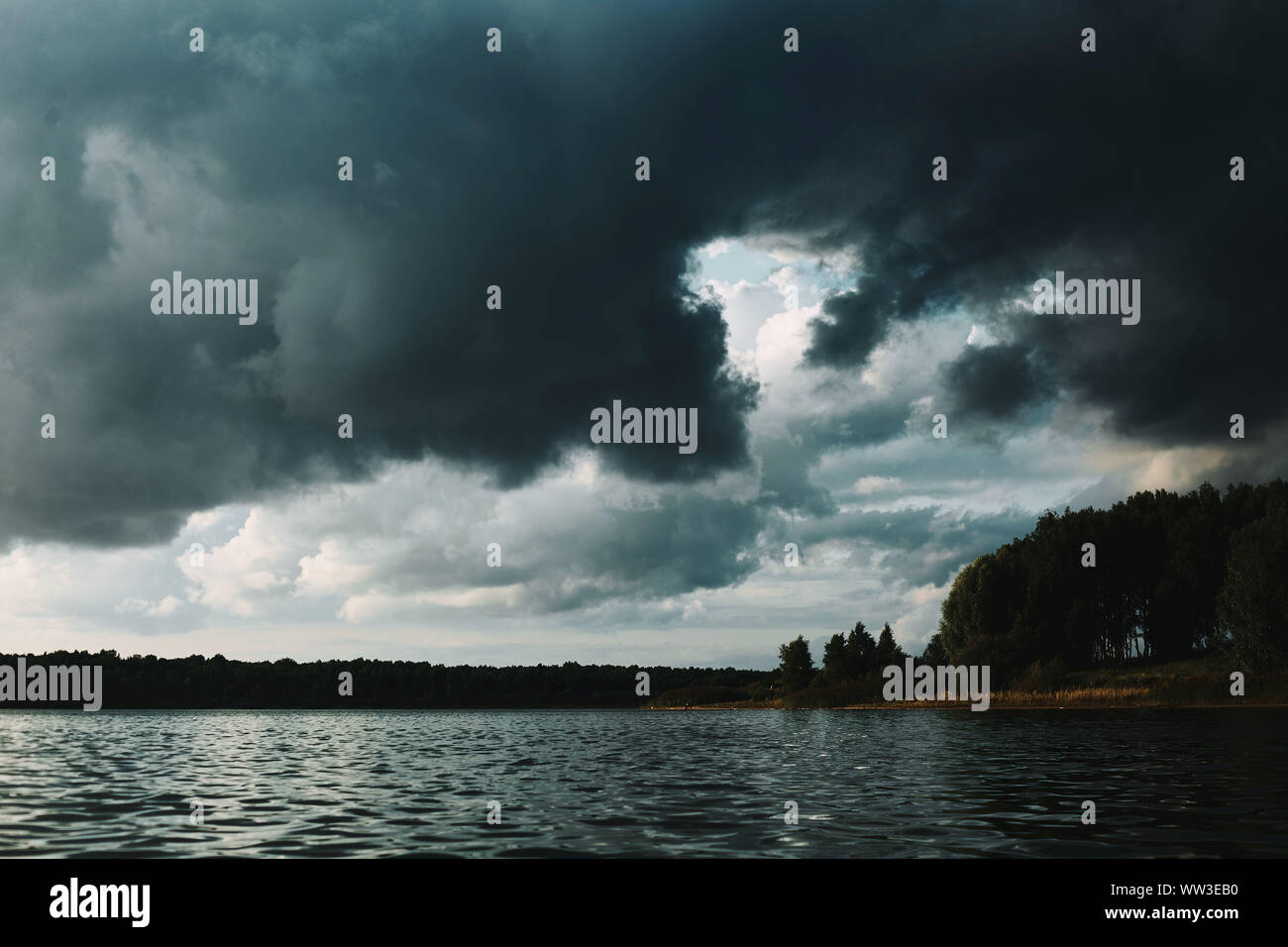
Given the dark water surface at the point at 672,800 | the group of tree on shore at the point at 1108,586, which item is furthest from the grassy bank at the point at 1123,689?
the dark water surface at the point at 672,800

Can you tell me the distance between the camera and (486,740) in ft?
228

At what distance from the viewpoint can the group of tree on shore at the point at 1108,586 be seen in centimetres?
15162

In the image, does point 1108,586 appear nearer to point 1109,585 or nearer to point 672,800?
point 1109,585

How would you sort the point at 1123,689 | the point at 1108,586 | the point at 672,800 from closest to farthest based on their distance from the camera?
the point at 672,800 → the point at 1123,689 → the point at 1108,586

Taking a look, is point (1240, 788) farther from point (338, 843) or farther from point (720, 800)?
point (338, 843)

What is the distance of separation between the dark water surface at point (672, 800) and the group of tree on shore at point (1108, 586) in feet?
338

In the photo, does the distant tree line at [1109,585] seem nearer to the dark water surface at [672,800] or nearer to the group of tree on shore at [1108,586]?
the group of tree on shore at [1108,586]

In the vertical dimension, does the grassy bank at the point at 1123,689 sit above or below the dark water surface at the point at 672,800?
below

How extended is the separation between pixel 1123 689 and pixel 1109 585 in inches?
2121

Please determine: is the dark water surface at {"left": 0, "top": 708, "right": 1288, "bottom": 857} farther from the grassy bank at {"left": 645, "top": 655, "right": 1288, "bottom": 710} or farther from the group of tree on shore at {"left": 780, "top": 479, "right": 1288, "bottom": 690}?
the group of tree on shore at {"left": 780, "top": 479, "right": 1288, "bottom": 690}

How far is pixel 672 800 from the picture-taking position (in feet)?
94.3

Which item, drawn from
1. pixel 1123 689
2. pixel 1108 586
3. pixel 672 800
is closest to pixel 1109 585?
pixel 1108 586
